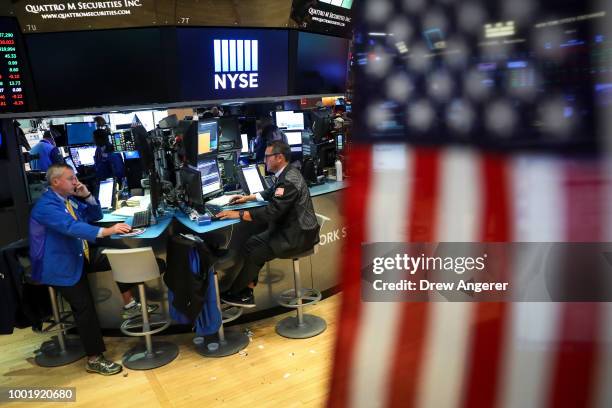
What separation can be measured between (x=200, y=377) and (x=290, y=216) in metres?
1.52

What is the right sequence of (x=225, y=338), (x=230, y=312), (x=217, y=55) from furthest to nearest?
1. (x=217, y=55)
2. (x=230, y=312)
3. (x=225, y=338)

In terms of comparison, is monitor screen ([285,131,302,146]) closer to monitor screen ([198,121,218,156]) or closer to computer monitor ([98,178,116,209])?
monitor screen ([198,121,218,156])

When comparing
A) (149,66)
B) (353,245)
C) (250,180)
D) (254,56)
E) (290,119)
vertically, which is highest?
(254,56)

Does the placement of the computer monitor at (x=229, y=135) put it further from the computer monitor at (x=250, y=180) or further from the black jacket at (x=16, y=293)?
the black jacket at (x=16, y=293)

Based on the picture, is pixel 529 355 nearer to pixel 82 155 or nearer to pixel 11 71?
pixel 11 71

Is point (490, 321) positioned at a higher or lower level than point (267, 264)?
higher

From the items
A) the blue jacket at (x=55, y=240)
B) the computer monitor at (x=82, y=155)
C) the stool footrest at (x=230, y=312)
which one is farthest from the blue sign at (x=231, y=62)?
the computer monitor at (x=82, y=155)

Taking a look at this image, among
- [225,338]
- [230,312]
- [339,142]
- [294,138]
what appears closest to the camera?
[225,338]

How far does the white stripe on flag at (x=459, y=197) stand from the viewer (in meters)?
0.95

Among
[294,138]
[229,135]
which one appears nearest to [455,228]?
[229,135]

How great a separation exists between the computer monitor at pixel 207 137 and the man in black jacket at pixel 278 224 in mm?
831

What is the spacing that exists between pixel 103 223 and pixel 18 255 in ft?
2.54

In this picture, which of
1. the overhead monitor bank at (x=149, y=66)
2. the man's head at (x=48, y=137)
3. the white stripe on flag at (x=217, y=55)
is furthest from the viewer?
the man's head at (x=48, y=137)

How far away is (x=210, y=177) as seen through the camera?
523cm
